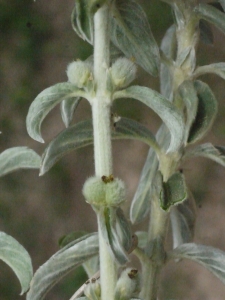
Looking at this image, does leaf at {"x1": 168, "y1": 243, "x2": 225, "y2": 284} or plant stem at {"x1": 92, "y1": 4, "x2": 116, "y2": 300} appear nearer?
plant stem at {"x1": 92, "y1": 4, "x2": 116, "y2": 300}

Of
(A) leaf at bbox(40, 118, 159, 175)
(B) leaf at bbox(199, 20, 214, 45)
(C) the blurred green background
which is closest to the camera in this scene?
(A) leaf at bbox(40, 118, 159, 175)

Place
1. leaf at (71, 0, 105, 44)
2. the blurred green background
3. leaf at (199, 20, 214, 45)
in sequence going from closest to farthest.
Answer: leaf at (71, 0, 105, 44) → leaf at (199, 20, 214, 45) → the blurred green background

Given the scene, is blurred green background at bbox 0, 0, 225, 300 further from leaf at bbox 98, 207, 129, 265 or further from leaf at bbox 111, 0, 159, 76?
leaf at bbox 98, 207, 129, 265

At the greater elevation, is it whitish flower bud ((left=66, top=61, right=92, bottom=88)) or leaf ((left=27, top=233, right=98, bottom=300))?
whitish flower bud ((left=66, top=61, right=92, bottom=88))

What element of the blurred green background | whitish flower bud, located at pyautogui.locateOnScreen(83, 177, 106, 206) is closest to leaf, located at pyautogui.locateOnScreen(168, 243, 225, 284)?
whitish flower bud, located at pyautogui.locateOnScreen(83, 177, 106, 206)

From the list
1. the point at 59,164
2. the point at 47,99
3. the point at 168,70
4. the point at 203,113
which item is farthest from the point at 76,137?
the point at 59,164

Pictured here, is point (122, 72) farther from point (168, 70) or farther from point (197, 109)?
point (168, 70)

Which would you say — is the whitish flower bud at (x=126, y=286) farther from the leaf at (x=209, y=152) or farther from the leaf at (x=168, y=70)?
the leaf at (x=168, y=70)
